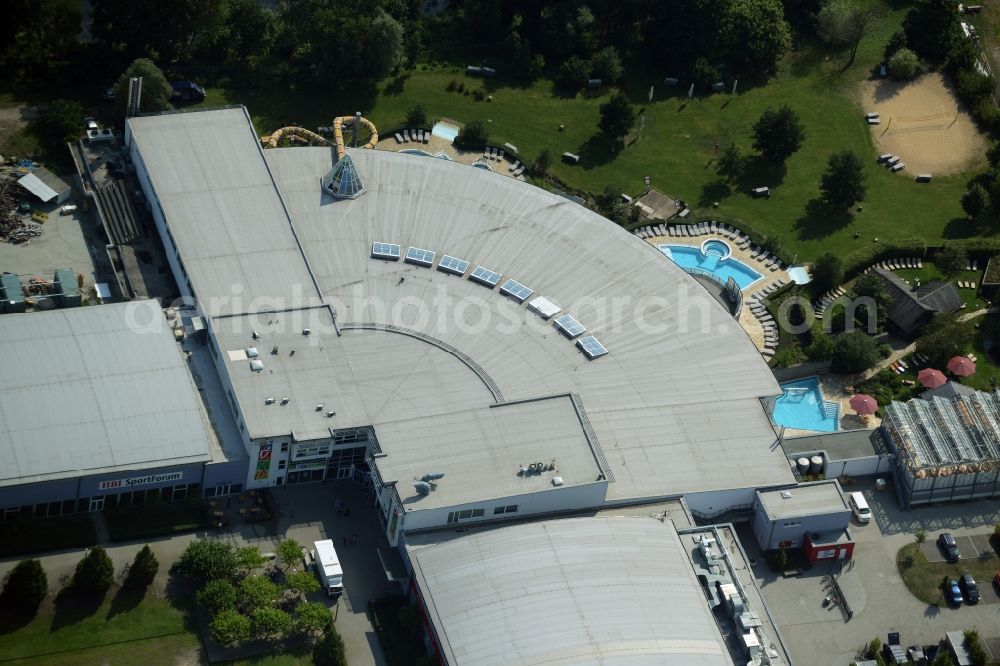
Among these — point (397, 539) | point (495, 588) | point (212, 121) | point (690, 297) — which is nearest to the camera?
point (495, 588)

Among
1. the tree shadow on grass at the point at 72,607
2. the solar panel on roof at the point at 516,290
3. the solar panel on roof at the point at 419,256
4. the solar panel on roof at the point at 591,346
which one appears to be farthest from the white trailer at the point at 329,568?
the solar panel on roof at the point at 419,256

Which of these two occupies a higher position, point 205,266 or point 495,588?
point 205,266

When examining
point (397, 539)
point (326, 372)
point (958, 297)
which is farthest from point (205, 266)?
point (958, 297)

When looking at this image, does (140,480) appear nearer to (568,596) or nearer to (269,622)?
(269,622)

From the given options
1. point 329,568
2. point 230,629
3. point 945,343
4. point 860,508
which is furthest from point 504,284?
point 945,343

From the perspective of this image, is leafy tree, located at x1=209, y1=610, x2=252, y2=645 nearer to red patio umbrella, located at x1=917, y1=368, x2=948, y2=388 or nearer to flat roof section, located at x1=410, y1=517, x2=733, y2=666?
flat roof section, located at x1=410, y1=517, x2=733, y2=666

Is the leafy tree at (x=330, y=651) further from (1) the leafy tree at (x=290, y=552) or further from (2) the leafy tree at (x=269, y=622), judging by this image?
(1) the leafy tree at (x=290, y=552)

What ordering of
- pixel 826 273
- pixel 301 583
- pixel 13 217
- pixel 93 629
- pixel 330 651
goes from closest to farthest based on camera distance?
pixel 330 651 → pixel 93 629 → pixel 301 583 → pixel 13 217 → pixel 826 273

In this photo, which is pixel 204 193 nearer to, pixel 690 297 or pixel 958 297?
pixel 690 297
